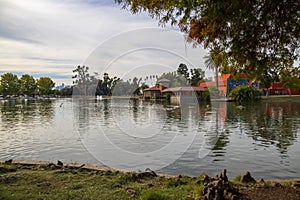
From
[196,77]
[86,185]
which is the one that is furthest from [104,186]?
[196,77]

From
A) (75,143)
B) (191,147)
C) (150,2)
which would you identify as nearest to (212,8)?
(150,2)

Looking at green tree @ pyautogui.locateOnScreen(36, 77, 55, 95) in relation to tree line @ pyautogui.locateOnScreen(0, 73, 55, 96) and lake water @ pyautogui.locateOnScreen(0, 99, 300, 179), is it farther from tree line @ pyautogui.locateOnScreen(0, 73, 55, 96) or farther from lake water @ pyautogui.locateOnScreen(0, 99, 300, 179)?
lake water @ pyautogui.locateOnScreen(0, 99, 300, 179)

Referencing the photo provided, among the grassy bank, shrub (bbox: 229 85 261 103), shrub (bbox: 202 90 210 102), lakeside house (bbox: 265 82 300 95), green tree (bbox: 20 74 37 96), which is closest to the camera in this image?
the grassy bank

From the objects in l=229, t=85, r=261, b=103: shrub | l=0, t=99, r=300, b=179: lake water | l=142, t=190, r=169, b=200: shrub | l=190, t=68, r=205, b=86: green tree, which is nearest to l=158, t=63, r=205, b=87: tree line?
l=190, t=68, r=205, b=86: green tree

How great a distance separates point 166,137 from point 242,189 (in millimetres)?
9957

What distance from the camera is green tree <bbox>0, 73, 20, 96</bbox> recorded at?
328ft

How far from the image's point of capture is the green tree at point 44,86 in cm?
11969

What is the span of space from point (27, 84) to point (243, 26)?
118623 mm

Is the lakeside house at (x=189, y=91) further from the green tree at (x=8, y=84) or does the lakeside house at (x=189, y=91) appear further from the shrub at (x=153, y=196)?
the green tree at (x=8, y=84)

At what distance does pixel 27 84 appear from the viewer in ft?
368

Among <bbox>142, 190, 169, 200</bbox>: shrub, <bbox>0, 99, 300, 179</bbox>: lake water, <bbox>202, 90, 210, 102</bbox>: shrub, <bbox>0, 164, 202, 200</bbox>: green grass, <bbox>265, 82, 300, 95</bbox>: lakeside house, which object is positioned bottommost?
<bbox>0, 99, 300, 179</bbox>: lake water

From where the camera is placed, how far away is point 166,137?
15258mm

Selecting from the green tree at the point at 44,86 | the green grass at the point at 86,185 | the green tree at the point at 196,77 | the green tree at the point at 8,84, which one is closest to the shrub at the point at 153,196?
the green grass at the point at 86,185

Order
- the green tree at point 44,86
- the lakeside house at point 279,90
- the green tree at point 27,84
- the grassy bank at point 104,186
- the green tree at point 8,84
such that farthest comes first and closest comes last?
the green tree at point 44,86, the green tree at point 27,84, the green tree at point 8,84, the lakeside house at point 279,90, the grassy bank at point 104,186
